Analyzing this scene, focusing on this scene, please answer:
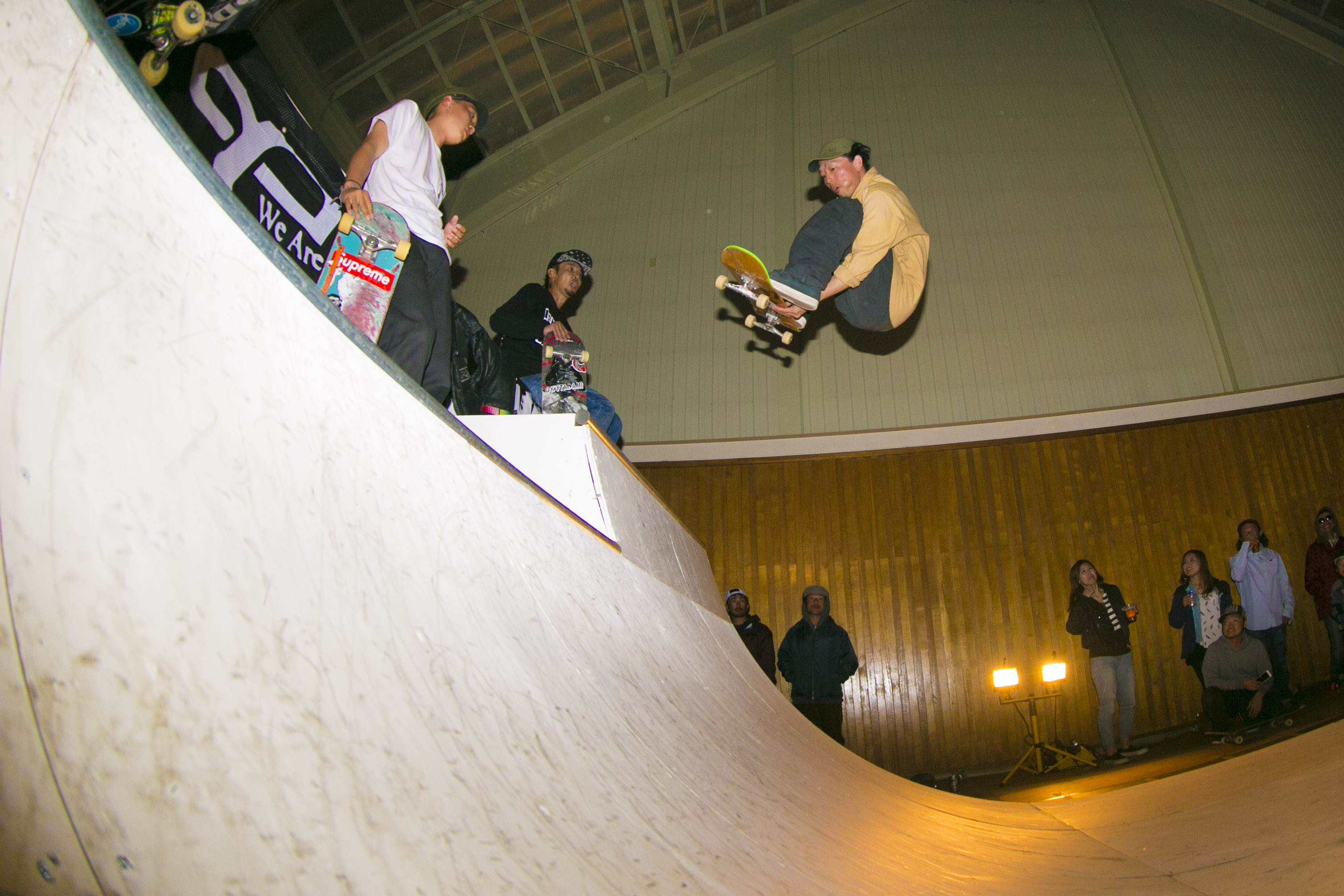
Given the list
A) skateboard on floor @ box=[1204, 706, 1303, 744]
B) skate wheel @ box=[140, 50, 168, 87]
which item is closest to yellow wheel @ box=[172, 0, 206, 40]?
skate wheel @ box=[140, 50, 168, 87]

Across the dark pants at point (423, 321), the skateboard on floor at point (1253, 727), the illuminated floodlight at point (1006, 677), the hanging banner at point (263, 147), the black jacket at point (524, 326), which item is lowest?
the skateboard on floor at point (1253, 727)

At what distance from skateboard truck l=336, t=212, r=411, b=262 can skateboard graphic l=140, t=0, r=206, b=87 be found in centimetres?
76

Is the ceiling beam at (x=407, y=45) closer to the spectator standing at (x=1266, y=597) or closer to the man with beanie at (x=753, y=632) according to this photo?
the man with beanie at (x=753, y=632)

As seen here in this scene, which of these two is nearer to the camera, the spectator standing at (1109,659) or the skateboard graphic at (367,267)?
the skateboard graphic at (367,267)

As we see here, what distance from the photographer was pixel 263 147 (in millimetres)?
3137

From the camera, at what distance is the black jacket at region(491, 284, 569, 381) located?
3.73m

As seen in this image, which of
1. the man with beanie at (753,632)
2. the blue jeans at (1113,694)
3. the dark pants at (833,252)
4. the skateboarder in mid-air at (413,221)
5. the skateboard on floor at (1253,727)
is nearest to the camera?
the skateboarder in mid-air at (413,221)

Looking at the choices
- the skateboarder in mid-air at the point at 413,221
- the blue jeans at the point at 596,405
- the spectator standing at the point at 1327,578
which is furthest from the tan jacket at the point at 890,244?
the spectator standing at the point at 1327,578

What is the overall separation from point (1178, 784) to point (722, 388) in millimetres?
6902

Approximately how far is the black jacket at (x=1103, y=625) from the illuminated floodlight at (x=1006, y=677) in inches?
23.4

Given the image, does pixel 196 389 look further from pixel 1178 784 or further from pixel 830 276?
pixel 830 276

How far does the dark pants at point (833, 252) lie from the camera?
3.35m

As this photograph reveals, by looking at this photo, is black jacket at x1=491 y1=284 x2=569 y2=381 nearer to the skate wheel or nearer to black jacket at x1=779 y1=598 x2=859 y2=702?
the skate wheel

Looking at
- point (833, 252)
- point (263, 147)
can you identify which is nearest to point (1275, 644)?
point (833, 252)
